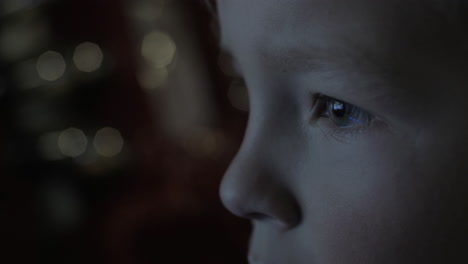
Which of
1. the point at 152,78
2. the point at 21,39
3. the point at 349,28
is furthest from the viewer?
the point at 152,78

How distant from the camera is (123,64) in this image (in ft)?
3.62

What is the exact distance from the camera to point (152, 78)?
3.67 ft

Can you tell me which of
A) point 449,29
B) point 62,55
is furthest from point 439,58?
point 62,55

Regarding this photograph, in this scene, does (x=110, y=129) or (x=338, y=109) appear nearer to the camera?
(x=338, y=109)

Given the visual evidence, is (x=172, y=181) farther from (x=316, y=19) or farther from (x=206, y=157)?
(x=316, y=19)

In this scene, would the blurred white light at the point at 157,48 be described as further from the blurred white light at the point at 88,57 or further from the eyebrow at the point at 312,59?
the eyebrow at the point at 312,59

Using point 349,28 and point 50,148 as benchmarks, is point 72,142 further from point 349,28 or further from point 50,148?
point 349,28

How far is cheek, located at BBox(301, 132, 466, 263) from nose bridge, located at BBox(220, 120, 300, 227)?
0.05 ft

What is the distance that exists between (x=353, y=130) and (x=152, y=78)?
2.67ft

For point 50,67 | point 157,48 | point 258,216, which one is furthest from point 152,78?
point 258,216

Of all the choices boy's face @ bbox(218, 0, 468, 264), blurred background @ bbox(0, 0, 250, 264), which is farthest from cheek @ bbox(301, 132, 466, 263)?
blurred background @ bbox(0, 0, 250, 264)

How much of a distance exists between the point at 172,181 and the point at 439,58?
0.78 metres

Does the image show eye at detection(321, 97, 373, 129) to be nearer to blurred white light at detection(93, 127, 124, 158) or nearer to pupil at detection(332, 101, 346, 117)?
pupil at detection(332, 101, 346, 117)

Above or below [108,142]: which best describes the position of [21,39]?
above
